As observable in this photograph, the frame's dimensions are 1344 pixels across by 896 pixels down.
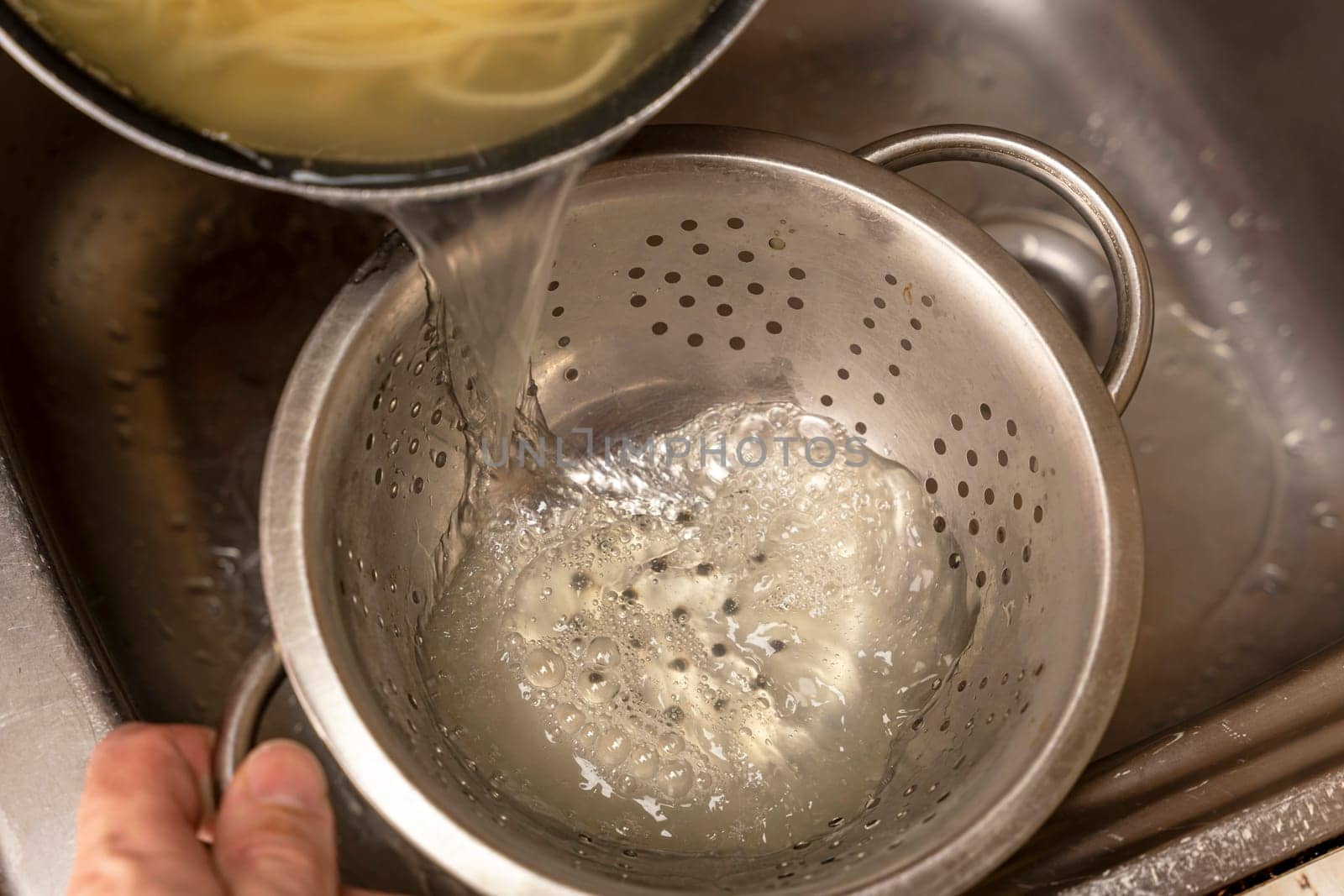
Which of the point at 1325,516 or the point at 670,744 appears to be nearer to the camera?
the point at 670,744

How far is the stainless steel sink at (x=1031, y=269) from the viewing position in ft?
2.39

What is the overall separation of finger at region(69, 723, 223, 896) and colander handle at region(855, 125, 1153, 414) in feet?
1.69

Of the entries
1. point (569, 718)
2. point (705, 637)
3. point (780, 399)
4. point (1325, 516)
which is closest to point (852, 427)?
point (780, 399)

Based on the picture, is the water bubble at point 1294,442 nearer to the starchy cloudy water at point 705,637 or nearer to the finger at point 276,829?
the starchy cloudy water at point 705,637

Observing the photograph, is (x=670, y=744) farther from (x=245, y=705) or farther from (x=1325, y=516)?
(x=1325, y=516)

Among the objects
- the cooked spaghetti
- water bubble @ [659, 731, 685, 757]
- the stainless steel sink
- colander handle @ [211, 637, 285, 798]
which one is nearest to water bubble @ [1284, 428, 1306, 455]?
the stainless steel sink

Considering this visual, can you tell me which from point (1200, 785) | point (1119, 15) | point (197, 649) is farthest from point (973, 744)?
point (1119, 15)

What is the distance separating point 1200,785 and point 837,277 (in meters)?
0.36

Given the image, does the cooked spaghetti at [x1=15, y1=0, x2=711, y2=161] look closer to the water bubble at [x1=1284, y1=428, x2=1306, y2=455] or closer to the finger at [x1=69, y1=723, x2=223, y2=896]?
the finger at [x1=69, y1=723, x2=223, y2=896]

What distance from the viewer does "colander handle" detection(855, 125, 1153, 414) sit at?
1.80 ft

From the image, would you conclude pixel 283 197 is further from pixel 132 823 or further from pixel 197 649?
pixel 132 823

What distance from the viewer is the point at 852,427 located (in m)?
0.74

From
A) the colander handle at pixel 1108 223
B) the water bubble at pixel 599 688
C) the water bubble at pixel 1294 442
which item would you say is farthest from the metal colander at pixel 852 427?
the water bubble at pixel 1294 442

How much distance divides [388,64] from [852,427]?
0.44 metres
